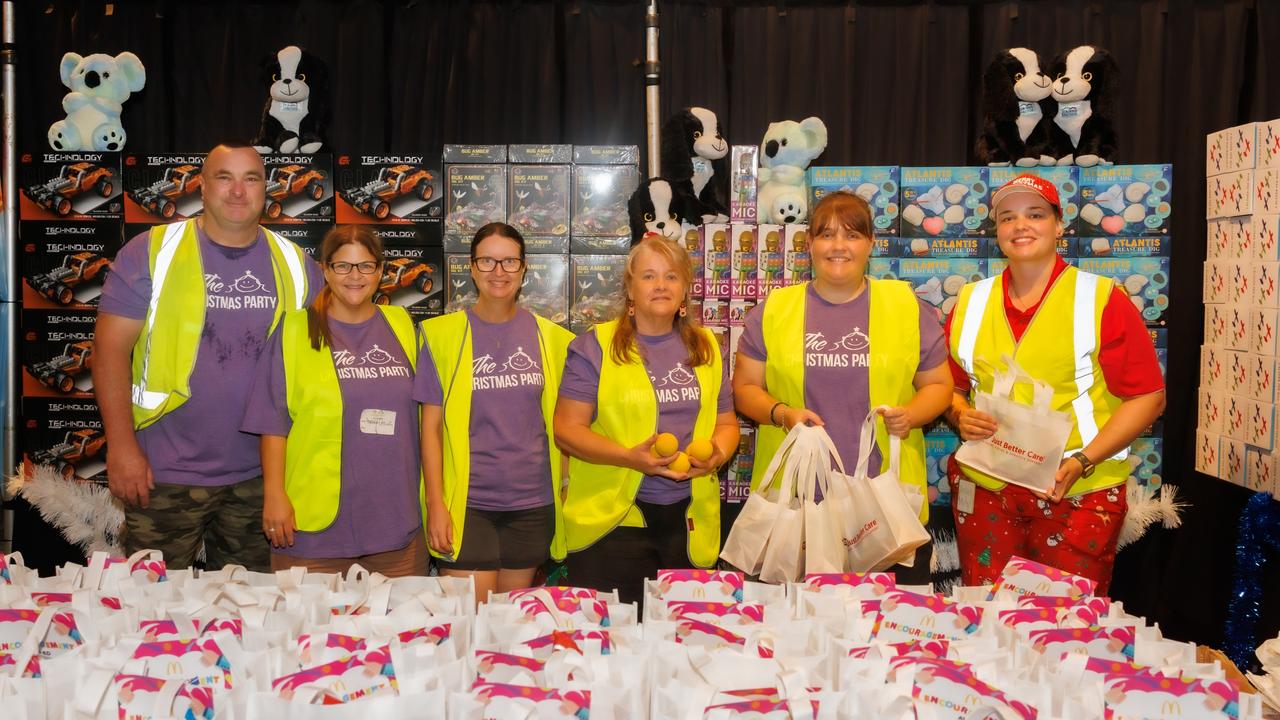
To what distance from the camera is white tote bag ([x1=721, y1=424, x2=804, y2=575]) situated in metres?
2.62

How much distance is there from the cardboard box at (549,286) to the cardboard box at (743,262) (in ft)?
2.31

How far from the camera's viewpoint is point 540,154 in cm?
410

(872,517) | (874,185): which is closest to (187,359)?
(872,517)

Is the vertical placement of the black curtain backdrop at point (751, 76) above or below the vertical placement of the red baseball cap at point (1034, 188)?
above

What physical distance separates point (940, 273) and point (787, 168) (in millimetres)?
763

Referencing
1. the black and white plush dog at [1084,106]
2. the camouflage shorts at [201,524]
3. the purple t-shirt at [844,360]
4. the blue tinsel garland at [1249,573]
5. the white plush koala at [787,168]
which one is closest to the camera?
the purple t-shirt at [844,360]

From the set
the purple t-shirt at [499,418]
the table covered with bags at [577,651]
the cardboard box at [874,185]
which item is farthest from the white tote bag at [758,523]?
the cardboard box at [874,185]

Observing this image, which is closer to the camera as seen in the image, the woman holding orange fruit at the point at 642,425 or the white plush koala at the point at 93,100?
the woman holding orange fruit at the point at 642,425

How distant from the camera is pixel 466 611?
197cm

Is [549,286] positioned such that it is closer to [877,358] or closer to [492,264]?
[492,264]

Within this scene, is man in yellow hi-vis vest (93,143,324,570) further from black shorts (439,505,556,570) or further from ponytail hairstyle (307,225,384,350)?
black shorts (439,505,556,570)

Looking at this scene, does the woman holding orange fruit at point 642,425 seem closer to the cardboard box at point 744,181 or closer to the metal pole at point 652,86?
the cardboard box at point 744,181

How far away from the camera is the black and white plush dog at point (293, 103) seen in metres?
4.26

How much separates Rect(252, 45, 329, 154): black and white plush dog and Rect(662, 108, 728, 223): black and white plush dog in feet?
5.00
